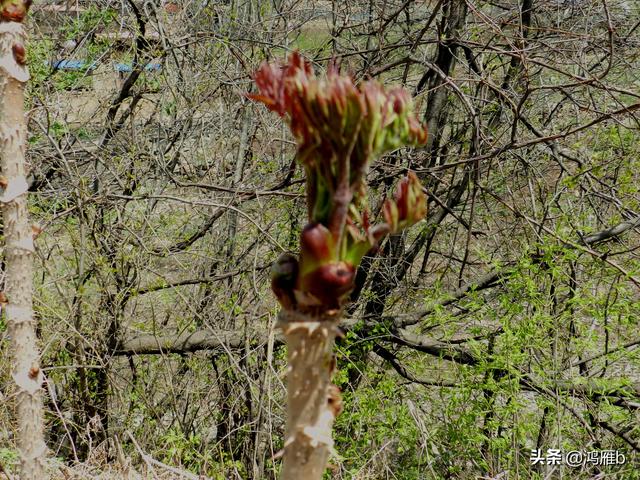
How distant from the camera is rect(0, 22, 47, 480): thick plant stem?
162cm

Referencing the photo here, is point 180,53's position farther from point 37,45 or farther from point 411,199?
point 411,199

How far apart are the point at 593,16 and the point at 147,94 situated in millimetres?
3525

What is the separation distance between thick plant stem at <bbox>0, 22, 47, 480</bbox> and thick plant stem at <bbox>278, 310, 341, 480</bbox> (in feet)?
3.23

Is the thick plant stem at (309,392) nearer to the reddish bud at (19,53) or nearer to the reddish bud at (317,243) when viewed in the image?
the reddish bud at (317,243)

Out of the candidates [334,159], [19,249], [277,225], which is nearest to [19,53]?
[19,249]

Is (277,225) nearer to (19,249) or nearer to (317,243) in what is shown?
(19,249)

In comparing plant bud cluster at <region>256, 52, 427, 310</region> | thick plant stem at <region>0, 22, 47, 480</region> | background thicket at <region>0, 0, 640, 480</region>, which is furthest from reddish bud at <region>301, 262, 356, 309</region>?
background thicket at <region>0, 0, 640, 480</region>

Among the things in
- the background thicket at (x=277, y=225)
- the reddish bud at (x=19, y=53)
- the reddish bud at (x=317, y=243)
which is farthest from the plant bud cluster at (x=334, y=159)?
the background thicket at (x=277, y=225)

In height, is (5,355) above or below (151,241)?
below

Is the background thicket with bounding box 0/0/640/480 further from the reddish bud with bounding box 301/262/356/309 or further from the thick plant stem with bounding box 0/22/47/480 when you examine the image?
the reddish bud with bounding box 301/262/356/309

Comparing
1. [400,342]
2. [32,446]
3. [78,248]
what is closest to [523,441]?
[400,342]

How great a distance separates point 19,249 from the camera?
170 cm

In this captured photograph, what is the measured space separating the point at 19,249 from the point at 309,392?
1.04 meters

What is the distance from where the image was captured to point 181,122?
5.16 metres
